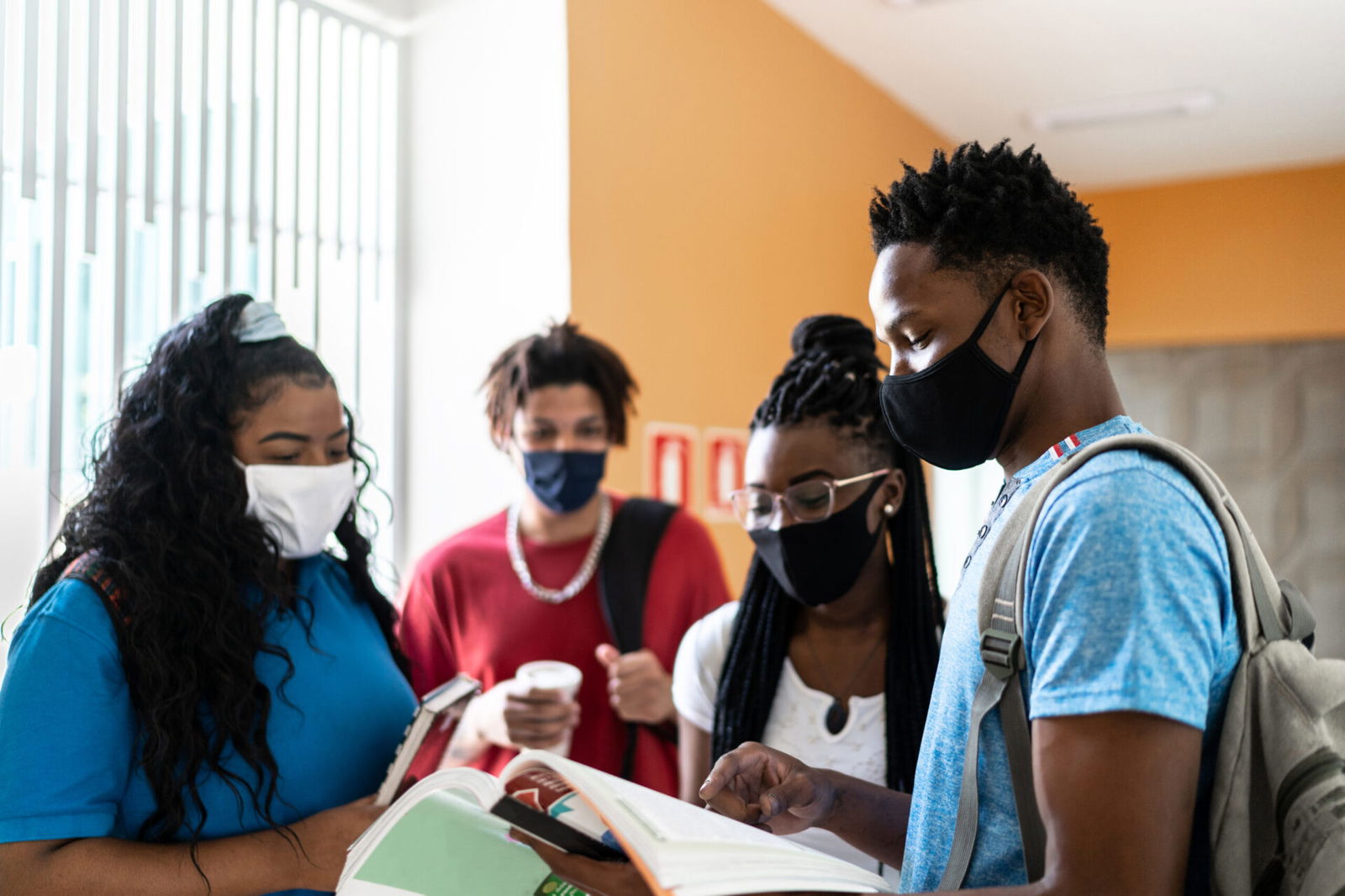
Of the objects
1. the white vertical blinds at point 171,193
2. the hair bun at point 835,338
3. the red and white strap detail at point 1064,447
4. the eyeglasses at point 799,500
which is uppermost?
the white vertical blinds at point 171,193

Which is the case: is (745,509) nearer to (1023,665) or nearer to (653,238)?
(1023,665)

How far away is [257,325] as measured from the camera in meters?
1.63

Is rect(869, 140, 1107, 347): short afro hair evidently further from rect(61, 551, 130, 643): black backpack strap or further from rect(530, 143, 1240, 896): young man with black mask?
rect(61, 551, 130, 643): black backpack strap

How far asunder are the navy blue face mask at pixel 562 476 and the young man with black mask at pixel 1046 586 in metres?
1.15

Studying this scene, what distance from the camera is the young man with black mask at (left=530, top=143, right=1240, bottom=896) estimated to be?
72 cm

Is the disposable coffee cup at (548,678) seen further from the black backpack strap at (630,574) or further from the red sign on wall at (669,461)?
the red sign on wall at (669,461)

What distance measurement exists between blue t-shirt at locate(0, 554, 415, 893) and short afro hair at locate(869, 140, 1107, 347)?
3.36 ft

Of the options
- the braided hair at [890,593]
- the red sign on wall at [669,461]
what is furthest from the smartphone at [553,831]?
the red sign on wall at [669,461]

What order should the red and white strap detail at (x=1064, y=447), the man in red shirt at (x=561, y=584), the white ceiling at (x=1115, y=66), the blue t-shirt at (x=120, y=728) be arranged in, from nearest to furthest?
the red and white strap detail at (x=1064, y=447) < the blue t-shirt at (x=120, y=728) < the man in red shirt at (x=561, y=584) < the white ceiling at (x=1115, y=66)

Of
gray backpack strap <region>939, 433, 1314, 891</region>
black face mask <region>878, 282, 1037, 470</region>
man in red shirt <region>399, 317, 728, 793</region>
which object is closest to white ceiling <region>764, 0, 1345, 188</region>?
man in red shirt <region>399, 317, 728, 793</region>

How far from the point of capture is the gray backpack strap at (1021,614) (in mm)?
793

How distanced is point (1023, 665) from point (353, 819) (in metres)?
0.99

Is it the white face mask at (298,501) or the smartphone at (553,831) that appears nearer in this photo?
the smartphone at (553,831)

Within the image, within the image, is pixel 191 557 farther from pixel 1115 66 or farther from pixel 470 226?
pixel 1115 66
